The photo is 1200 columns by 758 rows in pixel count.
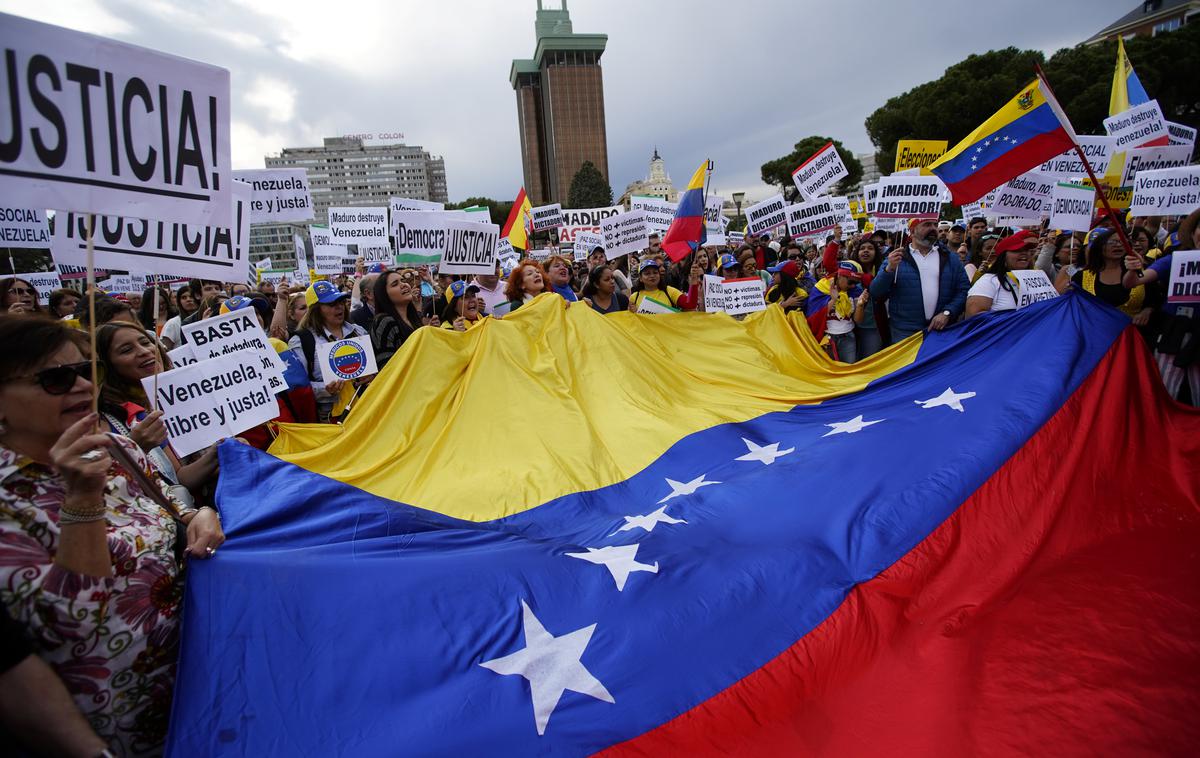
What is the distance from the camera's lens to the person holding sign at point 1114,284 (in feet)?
15.6

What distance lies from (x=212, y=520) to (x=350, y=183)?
136083 mm

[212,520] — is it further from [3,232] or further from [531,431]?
[3,232]

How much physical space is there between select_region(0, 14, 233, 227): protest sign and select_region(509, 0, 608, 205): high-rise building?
383 ft

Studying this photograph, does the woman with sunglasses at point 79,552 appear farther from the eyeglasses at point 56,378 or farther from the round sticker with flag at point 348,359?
the round sticker with flag at point 348,359

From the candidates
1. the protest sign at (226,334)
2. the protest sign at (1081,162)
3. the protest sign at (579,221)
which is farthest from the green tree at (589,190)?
the protest sign at (226,334)

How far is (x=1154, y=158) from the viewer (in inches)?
324

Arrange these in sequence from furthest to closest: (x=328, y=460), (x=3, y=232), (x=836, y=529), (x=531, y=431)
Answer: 1. (x=3, y=232)
2. (x=531, y=431)
3. (x=328, y=460)
4. (x=836, y=529)

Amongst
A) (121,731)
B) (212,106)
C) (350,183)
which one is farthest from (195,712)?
(350,183)

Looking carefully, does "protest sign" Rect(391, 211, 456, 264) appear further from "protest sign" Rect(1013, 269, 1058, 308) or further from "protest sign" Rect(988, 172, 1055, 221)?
"protest sign" Rect(988, 172, 1055, 221)

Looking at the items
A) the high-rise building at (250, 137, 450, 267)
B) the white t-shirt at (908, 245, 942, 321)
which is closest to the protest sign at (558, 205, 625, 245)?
the white t-shirt at (908, 245, 942, 321)

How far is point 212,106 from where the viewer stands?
8.57ft

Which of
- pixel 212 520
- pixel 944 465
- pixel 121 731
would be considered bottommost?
pixel 121 731

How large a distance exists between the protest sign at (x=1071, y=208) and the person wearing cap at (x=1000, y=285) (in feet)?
7.87

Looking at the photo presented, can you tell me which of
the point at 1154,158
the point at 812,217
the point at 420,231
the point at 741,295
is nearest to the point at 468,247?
the point at 420,231
